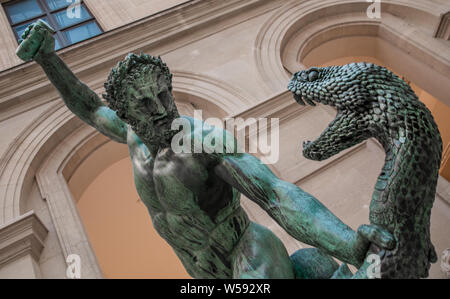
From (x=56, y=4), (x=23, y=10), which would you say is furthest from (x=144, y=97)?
(x=23, y=10)

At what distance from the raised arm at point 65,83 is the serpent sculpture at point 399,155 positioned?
129 cm

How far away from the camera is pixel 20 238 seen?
5105 mm

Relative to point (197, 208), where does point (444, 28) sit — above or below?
above

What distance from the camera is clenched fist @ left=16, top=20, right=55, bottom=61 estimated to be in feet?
7.11

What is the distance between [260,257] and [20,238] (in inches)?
161

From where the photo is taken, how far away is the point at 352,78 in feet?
4.65

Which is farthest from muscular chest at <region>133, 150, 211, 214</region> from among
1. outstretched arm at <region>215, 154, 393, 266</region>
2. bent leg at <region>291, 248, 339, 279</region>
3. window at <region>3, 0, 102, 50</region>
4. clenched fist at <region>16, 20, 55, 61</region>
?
window at <region>3, 0, 102, 50</region>

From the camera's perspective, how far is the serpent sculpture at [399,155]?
1.27 m

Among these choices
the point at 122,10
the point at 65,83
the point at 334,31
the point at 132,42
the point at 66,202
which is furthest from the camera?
the point at 122,10

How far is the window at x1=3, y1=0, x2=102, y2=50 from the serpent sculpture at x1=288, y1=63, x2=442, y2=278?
24.1 ft

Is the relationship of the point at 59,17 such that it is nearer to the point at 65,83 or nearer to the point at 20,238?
the point at 20,238

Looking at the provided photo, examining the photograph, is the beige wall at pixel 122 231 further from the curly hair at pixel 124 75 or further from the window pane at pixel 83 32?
the curly hair at pixel 124 75

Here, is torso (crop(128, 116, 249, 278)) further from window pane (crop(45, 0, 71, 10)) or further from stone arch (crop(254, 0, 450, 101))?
window pane (crop(45, 0, 71, 10))
